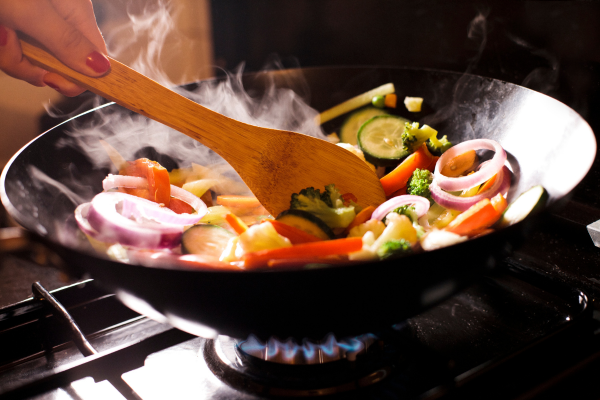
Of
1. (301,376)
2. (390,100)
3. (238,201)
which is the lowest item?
(301,376)

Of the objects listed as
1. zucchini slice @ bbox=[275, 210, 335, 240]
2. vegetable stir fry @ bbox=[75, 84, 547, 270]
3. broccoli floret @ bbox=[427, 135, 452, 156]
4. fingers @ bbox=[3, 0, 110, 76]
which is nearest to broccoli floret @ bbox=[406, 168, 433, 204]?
vegetable stir fry @ bbox=[75, 84, 547, 270]

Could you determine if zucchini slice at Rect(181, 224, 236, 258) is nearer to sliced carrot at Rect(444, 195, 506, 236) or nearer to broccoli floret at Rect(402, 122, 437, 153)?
sliced carrot at Rect(444, 195, 506, 236)

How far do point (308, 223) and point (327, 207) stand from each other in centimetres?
12

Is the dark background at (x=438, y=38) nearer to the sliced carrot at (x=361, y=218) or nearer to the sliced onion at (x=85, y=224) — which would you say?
the sliced carrot at (x=361, y=218)

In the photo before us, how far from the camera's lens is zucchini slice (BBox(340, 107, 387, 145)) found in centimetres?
162

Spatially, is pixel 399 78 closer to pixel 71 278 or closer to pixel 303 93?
pixel 303 93

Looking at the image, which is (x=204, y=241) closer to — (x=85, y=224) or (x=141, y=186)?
(x=85, y=224)

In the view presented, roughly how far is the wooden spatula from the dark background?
0.72m

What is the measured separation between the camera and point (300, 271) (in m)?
0.63

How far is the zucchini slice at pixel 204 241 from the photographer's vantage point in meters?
1.00

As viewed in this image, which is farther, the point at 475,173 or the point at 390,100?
the point at 390,100

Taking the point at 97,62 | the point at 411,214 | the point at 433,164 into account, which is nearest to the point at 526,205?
the point at 411,214

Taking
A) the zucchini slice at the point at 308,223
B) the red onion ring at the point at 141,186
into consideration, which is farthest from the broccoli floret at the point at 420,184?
the red onion ring at the point at 141,186

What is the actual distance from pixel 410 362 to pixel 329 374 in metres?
0.18
